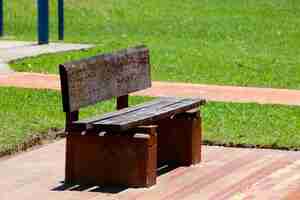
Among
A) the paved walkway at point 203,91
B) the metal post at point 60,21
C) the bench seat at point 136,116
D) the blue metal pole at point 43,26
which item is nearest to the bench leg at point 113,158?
the bench seat at point 136,116

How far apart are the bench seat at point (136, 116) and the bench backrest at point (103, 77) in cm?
16

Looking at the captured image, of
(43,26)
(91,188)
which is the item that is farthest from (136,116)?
(43,26)

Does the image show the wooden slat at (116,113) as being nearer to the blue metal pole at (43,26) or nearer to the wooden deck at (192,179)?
the wooden deck at (192,179)

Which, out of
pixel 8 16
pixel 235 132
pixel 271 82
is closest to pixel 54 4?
pixel 8 16

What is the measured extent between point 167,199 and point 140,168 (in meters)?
0.37

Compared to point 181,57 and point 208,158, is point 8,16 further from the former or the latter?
point 208,158

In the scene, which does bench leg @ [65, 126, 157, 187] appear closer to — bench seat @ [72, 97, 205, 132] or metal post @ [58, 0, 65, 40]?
bench seat @ [72, 97, 205, 132]

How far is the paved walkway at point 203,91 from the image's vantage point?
13.3 metres

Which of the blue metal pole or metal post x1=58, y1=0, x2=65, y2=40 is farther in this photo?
metal post x1=58, y1=0, x2=65, y2=40

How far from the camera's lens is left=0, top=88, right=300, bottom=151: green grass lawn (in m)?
10.6

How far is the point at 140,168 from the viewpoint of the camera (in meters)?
8.52

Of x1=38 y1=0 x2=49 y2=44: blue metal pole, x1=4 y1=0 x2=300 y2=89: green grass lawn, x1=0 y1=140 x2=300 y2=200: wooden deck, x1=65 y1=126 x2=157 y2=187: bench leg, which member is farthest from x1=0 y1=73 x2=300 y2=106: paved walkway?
x1=65 y1=126 x2=157 y2=187: bench leg

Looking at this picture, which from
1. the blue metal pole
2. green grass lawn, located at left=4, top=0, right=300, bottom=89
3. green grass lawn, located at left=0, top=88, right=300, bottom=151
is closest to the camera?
green grass lawn, located at left=0, top=88, right=300, bottom=151

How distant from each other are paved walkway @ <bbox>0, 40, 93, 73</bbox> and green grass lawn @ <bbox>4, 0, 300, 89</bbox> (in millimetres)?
384
